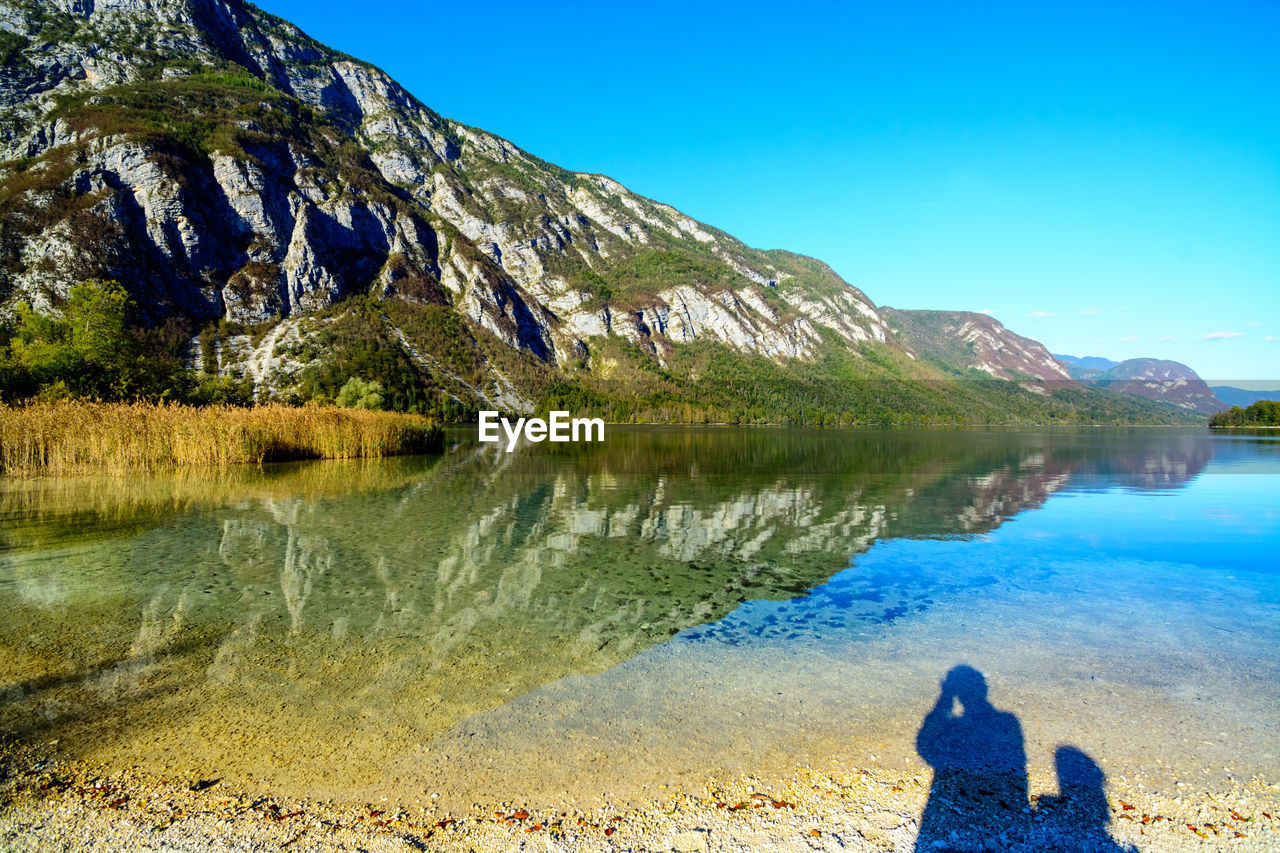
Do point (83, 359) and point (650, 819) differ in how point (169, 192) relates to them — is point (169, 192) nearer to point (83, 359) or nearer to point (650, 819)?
point (83, 359)

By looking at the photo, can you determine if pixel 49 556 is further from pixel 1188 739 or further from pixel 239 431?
pixel 239 431

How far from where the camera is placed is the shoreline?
13.6 ft

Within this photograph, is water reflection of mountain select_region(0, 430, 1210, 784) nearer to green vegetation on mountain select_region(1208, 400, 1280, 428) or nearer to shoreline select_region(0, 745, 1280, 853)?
shoreline select_region(0, 745, 1280, 853)

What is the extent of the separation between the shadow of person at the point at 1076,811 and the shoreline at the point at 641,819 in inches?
0.5

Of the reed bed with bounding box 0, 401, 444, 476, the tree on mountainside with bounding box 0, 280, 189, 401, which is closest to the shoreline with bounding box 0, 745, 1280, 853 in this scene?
the reed bed with bounding box 0, 401, 444, 476

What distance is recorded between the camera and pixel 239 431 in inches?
1185

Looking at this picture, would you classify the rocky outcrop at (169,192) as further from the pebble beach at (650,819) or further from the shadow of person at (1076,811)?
the shadow of person at (1076,811)

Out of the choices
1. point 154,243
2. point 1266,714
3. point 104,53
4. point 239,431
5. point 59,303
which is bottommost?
point 1266,714

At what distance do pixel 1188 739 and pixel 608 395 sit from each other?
Answer: 615 feet

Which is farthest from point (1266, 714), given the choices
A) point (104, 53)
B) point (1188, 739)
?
point (104, 53)

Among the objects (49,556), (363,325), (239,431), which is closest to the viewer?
(49,556)

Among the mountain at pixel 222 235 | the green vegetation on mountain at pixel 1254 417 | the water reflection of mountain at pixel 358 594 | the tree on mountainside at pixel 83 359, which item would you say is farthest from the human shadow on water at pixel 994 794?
the green vegetation on mountain at pixel 1254 417

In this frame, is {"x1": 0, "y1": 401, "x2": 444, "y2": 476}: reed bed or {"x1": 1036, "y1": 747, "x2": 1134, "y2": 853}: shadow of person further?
{"x1": 0, "y1": 401, "x2": 444, "y2": 476}: reed bed

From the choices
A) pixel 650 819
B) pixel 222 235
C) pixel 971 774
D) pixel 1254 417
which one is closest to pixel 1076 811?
pixel 971 774
